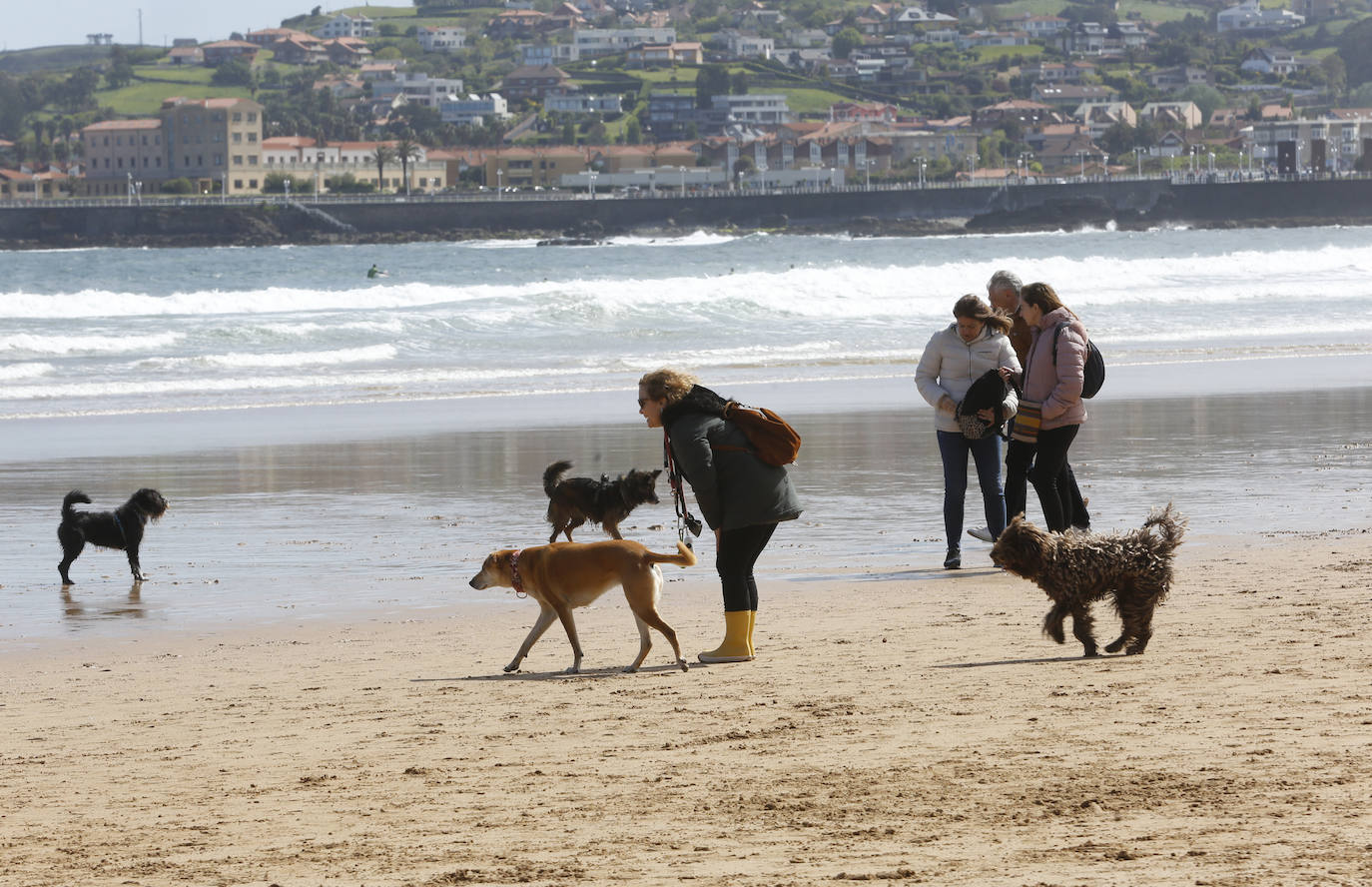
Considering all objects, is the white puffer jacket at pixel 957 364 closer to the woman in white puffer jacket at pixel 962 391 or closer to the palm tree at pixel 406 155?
the woman in white puffer jacket at pixel 962 391

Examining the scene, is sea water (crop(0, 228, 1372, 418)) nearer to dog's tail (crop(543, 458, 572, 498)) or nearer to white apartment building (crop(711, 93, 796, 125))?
dog's tail (crop(543, 458, 572, 498))

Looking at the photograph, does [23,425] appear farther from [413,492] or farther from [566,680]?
[566,680]

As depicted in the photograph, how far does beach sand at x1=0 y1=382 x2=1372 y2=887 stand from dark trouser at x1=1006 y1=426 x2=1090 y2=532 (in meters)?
0.40

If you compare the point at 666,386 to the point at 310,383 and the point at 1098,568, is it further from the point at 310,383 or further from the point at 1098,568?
the point at 310,383

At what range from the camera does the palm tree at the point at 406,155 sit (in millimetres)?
149000

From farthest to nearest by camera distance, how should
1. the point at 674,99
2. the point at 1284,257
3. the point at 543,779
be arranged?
the point at 674,99 < the point at 1284,257 < the point at 543,779

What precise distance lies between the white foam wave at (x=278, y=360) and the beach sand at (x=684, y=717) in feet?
43.3

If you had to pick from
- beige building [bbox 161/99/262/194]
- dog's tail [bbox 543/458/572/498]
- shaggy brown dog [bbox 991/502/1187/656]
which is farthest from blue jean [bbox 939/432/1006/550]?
beige building [bbox 161/99/262/194]

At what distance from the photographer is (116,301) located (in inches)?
1496

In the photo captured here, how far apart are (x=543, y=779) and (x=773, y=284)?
3199cm

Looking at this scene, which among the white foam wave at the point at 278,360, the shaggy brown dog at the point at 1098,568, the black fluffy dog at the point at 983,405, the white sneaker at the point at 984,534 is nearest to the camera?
the shaggy brown dog at the point at 1098,568

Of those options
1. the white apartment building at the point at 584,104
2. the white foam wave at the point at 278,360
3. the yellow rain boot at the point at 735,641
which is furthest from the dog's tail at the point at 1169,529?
the white apartment building at the point at 584,104

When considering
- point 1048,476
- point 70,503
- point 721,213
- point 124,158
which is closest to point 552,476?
point 70,503

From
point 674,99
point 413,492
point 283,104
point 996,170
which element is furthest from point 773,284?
point 283,104
